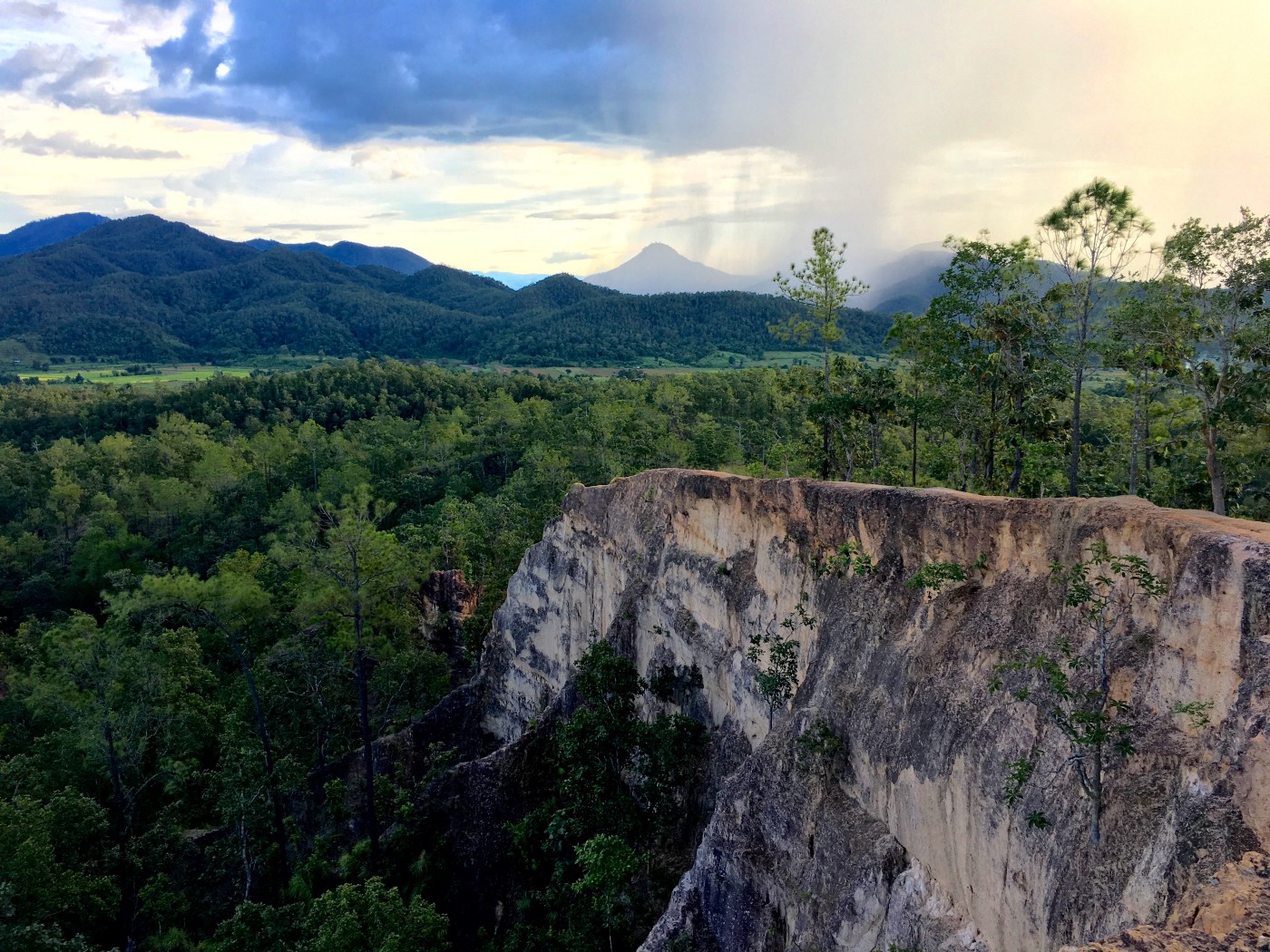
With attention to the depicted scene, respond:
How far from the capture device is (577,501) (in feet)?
109

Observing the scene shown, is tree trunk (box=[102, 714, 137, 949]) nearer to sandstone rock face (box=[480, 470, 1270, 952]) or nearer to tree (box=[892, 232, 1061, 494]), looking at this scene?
sandstone rock face (box=[480, 470, 1270, 952])

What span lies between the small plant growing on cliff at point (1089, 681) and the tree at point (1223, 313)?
1067 cm

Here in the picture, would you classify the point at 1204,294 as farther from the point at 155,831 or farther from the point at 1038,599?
the point at 155,831

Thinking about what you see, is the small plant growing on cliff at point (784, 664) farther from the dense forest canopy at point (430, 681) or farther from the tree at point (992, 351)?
the tree at point (992, 351)

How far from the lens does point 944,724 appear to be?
13.1 metres

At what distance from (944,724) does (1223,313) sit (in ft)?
47.3

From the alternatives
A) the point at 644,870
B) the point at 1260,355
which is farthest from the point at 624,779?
the point at 1260,355

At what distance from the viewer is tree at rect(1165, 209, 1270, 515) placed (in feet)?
→ 62.3

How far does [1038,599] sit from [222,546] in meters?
66.4

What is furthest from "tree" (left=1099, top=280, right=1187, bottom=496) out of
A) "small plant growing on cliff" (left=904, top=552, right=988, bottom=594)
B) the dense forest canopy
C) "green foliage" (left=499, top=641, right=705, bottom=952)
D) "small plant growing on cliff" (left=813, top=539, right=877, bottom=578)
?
"green foliage" (left=499, top=641, right=705, bottom=952)

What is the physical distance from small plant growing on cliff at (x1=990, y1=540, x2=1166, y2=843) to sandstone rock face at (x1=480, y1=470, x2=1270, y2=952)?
Answer: 0.21 m

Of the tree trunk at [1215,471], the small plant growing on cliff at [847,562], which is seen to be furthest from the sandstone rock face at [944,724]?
the tree trunk at [1215,471]

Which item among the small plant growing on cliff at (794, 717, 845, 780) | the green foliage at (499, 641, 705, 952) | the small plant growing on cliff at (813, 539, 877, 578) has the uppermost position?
the small plant growing on cliff at (813, 539, 877, 578)

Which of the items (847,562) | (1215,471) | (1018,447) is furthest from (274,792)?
(1215,471)
